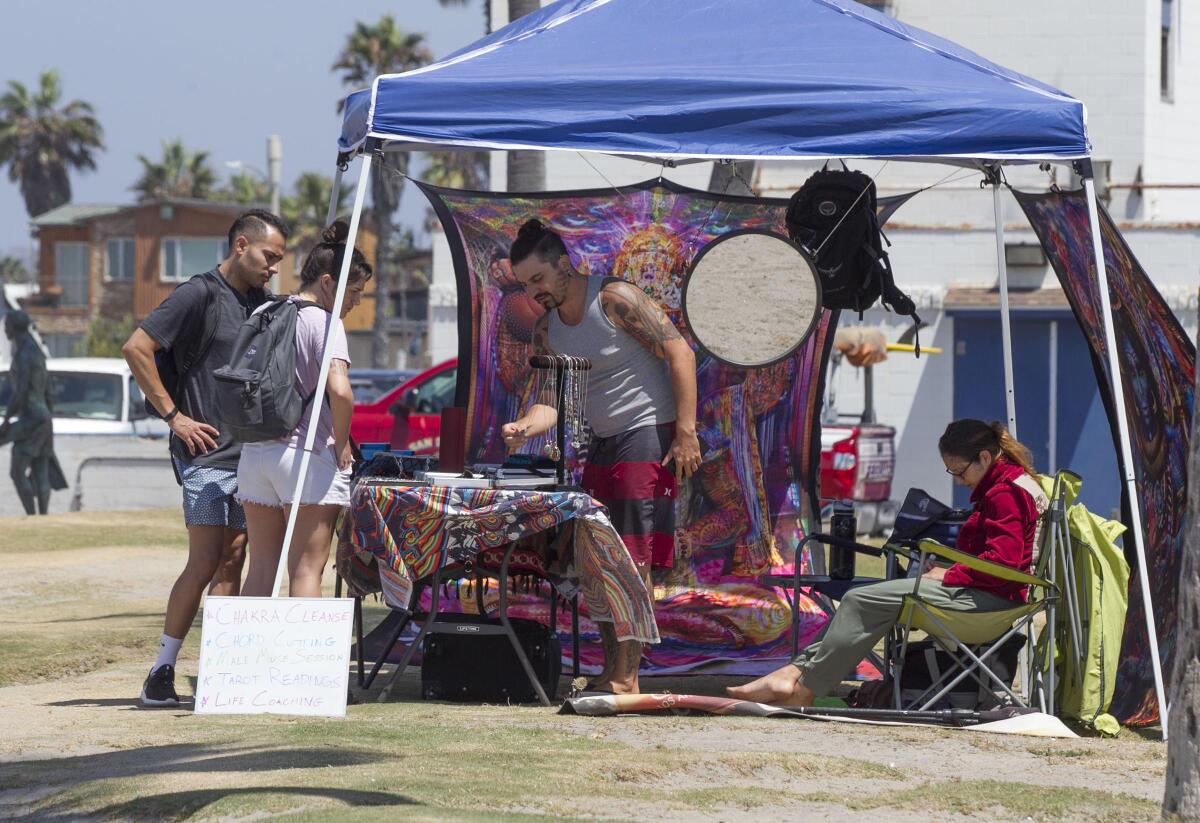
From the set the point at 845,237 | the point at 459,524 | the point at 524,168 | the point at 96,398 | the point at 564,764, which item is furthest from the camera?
the point at 96,398

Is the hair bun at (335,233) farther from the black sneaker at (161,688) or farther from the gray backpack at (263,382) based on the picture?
the black sneaker at (161,688)

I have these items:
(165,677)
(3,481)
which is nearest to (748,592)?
(165,677)

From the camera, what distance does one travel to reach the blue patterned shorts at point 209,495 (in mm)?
6750

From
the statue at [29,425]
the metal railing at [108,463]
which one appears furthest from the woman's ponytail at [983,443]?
the statue at [29,425]

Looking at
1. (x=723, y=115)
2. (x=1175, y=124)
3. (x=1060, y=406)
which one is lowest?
(x=1060, y=406)

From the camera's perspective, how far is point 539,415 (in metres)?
6.98

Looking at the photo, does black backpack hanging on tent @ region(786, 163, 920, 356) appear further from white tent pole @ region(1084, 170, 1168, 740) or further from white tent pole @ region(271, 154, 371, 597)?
white tent pole @ region(271, 154, 371, 597)

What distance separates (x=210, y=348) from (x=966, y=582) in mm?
2983

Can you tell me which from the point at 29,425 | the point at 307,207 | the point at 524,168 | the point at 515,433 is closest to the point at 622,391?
the point at 515,433

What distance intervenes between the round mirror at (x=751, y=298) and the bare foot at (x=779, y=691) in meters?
2.19

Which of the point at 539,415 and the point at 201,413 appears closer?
the point at 201,413

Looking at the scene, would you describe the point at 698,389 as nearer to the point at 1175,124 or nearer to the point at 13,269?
the point at 1175,124

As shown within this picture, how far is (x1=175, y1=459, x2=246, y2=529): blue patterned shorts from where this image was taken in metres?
6.75

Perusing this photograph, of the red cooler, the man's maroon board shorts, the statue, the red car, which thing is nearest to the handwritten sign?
the man's maroon board shorts
